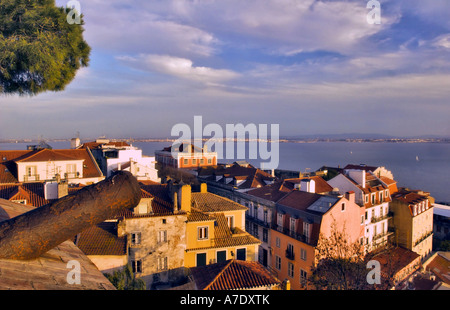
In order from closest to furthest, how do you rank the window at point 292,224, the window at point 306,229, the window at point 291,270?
the window at point 306,229 → the window at point 291,270 → the window at point 292,224

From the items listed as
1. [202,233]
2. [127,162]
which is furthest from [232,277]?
[127,162]

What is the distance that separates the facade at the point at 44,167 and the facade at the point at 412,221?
30.1 meters

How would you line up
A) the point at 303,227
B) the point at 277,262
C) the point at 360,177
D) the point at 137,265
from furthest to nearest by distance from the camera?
the point at 360,177
the point at 277,262
the point at 303,227
the point at 137,265

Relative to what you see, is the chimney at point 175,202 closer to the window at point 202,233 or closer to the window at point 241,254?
the window at point 202,233

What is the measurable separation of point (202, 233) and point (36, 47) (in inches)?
548

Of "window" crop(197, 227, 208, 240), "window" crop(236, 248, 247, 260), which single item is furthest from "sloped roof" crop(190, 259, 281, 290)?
"window" crop(236, 248, 247, 260)

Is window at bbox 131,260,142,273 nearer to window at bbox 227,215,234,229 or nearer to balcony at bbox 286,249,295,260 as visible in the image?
window at bbox 227,215,234,229

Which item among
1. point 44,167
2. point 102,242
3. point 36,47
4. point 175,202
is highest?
point 36,47

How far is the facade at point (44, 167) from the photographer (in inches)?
1081

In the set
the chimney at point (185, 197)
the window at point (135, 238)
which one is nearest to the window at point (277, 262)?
the chimney at point (185, 197)

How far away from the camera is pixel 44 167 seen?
93.1 ft

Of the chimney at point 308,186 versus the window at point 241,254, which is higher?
the chimney at point 308,186

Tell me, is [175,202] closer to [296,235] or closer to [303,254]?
[296,235]
